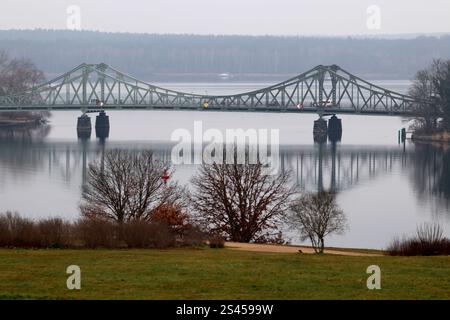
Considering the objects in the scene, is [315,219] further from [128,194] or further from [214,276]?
[214,276]

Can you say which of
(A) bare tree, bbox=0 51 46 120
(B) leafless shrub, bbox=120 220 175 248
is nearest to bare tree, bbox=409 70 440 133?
(A) bare tree, bbox=0 51 46 120

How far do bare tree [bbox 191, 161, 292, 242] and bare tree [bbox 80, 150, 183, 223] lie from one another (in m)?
0.90

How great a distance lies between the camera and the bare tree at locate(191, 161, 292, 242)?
33375 mm

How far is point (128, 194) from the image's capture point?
34.5 metres

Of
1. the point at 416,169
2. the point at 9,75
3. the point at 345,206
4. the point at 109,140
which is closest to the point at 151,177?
the point at 345,206

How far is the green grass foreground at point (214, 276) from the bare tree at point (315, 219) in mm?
7999

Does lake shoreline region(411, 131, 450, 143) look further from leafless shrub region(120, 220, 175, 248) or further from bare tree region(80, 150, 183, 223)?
leafless shrub region(120, 220, 175, 248)

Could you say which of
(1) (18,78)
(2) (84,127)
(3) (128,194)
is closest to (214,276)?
(3) (128,194)

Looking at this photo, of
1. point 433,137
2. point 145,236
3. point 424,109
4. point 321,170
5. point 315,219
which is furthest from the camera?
point 424,109

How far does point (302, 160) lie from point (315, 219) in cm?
3251
